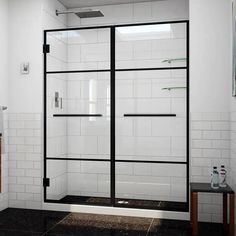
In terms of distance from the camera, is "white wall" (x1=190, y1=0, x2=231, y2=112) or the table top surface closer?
the table top surface

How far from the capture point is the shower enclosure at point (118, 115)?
3680mm

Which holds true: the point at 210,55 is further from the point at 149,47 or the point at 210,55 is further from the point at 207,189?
the point at 207,189

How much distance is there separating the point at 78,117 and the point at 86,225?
127 centimetres

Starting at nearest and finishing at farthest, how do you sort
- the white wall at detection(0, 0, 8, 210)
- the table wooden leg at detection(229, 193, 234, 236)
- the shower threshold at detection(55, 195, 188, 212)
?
1. the table wooden leg at detection(229, 193, 234, 236)
2. the shower threshold at detection(55, 195, 188, 212)
3. the white wall at detection(0, 0, 8, 210)

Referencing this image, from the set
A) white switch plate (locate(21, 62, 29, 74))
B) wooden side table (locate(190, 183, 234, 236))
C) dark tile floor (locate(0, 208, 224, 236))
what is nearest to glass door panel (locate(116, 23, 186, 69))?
white switch plate (locate(21, 62, 29, 74))

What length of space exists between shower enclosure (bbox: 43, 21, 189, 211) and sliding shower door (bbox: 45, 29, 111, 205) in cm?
1

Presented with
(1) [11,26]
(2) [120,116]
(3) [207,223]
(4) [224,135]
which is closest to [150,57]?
(2) [120,116]

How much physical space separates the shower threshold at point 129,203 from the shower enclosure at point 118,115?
12 mm

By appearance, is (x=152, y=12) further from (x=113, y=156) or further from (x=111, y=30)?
(x=113, y=156)

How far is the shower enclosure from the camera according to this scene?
3.68 m

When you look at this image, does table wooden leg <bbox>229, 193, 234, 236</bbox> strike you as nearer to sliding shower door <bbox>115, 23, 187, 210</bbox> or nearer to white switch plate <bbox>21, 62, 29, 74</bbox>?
sliding shower door <bbox>115, 23, 187, 210</bbox>

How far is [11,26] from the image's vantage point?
3885 millimetres

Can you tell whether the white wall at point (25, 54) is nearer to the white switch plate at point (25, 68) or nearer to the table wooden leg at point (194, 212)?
the white switch plate at point (25, 68)

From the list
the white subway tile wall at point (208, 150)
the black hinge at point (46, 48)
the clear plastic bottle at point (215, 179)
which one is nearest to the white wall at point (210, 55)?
the white subway tile wall at point (208, 150)
